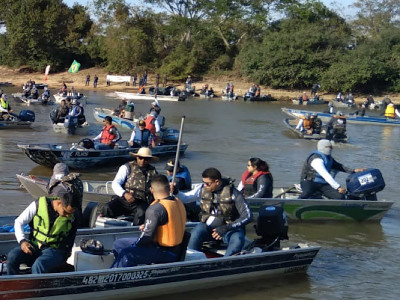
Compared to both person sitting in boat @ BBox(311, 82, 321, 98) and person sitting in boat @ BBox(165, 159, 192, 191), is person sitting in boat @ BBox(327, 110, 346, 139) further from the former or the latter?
person sitting in boat @ BBox(311, 82, 321, 98)

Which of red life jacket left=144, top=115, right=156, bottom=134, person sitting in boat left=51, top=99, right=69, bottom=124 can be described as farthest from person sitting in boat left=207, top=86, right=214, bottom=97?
red life jacket left=144, top=115, right=156, bottom=134

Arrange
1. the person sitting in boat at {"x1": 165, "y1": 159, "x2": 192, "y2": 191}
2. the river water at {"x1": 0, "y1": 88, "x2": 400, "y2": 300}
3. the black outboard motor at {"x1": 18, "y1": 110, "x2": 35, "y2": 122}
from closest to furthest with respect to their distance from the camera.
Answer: the river water at {"x1": 0, "y1": 88, "x2": 400, "y2": 300} → the person sitting in boat at {"x1": 165, "y1": 159, "x2": 192, "y2": 191} → the black outboard motor at {"x1": 18, "y1": 110, "x2": 35, "y2": 122}

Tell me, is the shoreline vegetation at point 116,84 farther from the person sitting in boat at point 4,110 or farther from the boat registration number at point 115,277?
the boat registration number at point 115,277

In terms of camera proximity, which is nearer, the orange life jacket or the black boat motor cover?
the orange life jacket

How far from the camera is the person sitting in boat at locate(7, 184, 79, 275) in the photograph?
695cm

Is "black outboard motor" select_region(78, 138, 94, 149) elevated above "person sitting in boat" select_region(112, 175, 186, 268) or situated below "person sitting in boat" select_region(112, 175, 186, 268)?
below

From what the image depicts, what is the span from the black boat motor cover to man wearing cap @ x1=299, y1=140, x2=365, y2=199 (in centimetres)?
291

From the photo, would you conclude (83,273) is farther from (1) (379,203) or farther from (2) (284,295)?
(1) (379,203)

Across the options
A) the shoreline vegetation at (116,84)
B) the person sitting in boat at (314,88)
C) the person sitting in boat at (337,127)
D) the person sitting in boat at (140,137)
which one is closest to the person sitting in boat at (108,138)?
the person sitting in boat at (140,137)

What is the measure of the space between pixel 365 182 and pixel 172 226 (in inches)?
237

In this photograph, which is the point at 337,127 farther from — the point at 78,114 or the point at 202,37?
the point at 202,37

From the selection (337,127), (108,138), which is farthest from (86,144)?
(337,127)

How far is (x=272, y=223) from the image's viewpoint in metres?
9.30

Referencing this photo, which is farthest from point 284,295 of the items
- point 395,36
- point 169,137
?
point 395,36
